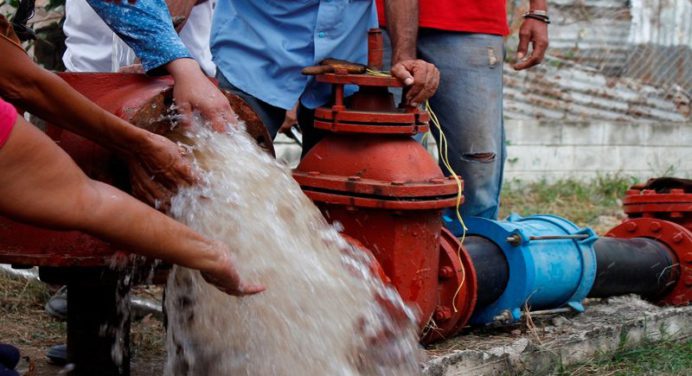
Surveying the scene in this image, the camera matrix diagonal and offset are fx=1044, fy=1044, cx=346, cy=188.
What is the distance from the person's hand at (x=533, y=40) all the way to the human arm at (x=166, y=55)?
6.00ft

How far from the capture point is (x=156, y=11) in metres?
2.99

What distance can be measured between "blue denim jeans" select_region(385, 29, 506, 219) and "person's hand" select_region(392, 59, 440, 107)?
2.26ft

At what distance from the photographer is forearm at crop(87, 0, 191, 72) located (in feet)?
9.66

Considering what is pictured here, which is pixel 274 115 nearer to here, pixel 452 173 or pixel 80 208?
pixel 452 173

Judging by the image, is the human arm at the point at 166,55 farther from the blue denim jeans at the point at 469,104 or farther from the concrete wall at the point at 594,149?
the concrete wall at the point at 594,149

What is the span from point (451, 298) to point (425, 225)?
0.36 m

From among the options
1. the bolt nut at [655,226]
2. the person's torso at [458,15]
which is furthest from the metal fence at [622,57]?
Answer: the person's torso at [458,15]

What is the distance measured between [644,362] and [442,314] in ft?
3.49

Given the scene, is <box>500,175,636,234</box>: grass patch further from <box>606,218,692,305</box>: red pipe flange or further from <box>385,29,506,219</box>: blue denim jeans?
<box>385,29,506,219</box>: blue denim jeans

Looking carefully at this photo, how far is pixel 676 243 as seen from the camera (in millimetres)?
4660

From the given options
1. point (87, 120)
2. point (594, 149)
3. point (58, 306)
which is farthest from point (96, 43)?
point (594, 149)

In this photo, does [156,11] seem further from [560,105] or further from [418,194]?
[560,105]

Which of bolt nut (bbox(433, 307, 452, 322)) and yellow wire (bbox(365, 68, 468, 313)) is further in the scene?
bolt nut (bbox(433, 307, 452, 322))

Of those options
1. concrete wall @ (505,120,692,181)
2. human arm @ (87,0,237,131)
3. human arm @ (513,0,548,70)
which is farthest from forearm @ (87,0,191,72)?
concrete wall @ (505,120,692,181)
